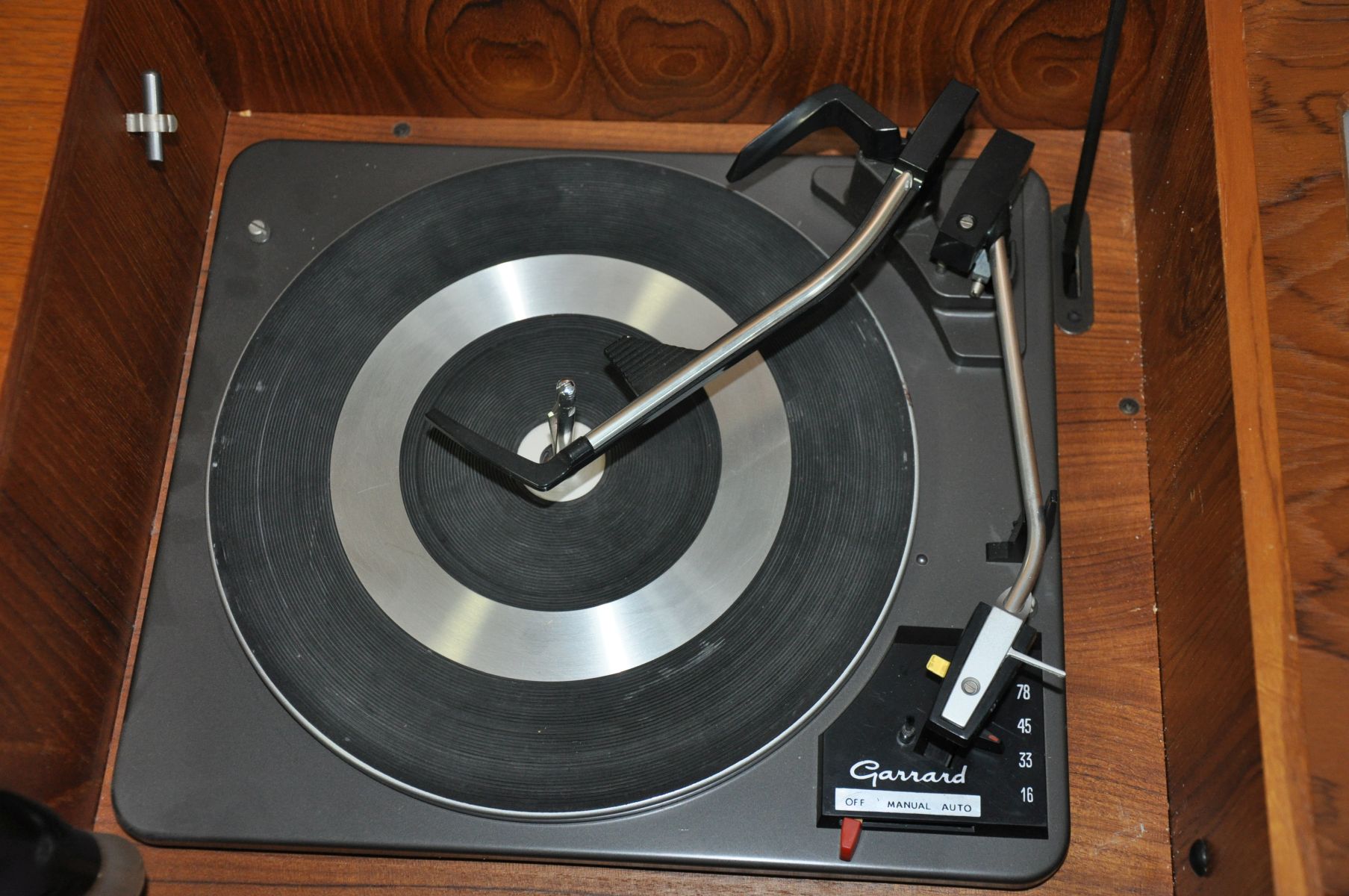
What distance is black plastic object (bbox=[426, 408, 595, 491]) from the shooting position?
91 centimetres

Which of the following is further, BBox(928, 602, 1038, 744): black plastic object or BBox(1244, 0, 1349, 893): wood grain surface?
BBox(928, 602, 1038, 744): black plastic object

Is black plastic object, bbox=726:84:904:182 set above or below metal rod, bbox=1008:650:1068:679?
above

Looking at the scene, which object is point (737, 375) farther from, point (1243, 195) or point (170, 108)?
point (170, 108)

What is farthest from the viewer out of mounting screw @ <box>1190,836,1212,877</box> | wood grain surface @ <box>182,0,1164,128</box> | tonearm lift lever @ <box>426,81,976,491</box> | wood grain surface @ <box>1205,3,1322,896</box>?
wood grain surface @ <box>182,0,1164,128</box>

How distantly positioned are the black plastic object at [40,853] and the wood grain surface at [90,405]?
0.17ft

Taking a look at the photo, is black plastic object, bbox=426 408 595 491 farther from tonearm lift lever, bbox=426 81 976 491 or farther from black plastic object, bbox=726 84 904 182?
black plastic object, bbox=726 84 904 182

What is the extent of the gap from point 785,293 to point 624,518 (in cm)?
21

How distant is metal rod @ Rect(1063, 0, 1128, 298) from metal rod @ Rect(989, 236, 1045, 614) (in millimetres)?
84

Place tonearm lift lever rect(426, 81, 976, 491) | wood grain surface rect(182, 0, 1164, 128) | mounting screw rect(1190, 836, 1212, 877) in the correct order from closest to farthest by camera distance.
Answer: mounting screw rect(1190, 836, 1212, 877) < tonearm lift lever rect(426, 81, 976, 491) < wood grain surface rect(182, 0, 1164, 128)

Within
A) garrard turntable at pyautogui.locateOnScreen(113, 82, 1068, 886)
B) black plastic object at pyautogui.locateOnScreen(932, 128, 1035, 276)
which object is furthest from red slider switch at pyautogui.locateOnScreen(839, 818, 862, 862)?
black plastic object at pyautogui.locateOnScreen(932, 128, 1035, 276)

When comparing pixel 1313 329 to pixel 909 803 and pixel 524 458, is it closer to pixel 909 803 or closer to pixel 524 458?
pixel 909 803

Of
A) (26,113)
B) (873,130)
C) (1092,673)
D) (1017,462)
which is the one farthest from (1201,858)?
(26,113)

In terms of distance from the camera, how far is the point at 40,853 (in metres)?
0.75

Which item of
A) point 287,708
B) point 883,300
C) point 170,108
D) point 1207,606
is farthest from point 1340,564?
point 170,108
